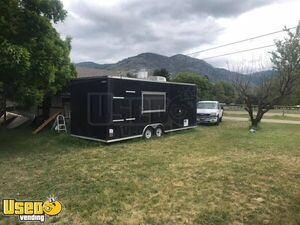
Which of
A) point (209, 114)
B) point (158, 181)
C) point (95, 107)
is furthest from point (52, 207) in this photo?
point (209, 114)

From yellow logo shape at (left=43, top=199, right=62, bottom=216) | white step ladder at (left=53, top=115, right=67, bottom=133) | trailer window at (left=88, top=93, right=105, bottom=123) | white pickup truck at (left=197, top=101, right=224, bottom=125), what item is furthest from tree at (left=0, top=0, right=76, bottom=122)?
white pickup truck at (left=197, top=101, right=224, bottom=125)

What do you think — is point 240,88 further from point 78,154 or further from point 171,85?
point 78,154

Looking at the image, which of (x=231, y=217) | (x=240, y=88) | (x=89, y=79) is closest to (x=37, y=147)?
(x=89, y=79)

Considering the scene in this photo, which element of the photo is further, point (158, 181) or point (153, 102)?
point (153, 102)

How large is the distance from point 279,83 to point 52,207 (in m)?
15.4

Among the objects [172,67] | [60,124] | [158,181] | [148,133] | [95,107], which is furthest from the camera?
[172,67]

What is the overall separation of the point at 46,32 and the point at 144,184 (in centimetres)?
613

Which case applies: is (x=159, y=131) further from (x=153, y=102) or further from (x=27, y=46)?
(x=27, y=46)

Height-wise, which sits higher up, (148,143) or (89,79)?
(89,79)

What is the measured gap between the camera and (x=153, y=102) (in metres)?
10.4

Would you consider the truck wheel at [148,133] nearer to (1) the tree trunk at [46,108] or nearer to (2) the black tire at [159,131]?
(2) the black tire at [159,131]

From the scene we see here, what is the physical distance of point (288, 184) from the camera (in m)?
Result: 5.17

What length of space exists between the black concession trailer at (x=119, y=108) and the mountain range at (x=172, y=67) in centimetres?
710

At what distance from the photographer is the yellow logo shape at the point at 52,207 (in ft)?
12.9
